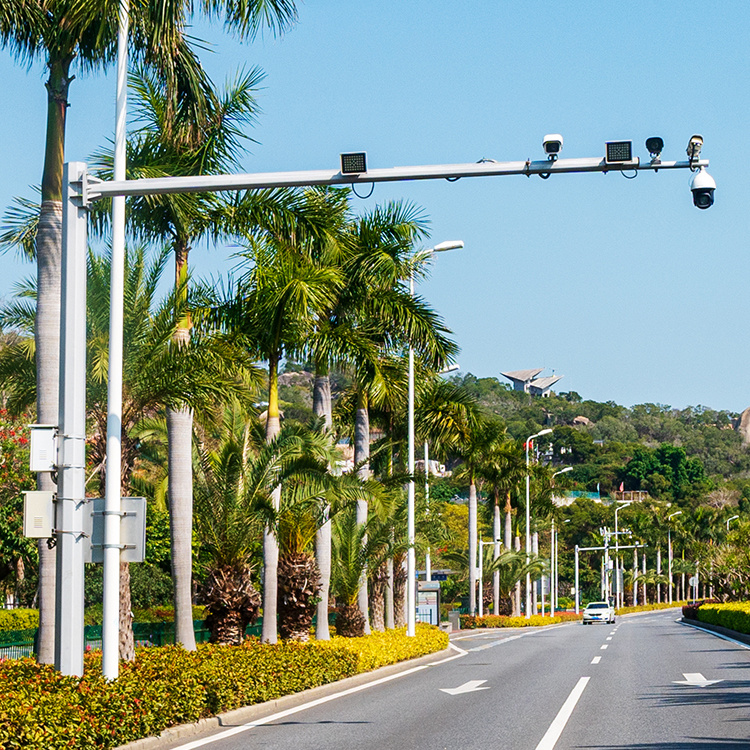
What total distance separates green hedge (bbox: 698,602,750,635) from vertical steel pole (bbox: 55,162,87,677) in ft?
103

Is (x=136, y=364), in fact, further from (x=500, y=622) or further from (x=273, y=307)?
(x=500, y=622)

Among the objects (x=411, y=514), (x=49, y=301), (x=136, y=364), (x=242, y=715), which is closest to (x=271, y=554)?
(x=136, y=364)

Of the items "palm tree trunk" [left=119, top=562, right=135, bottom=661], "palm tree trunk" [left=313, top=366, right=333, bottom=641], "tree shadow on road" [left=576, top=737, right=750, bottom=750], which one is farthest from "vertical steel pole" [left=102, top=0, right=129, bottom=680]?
"palm tree trunk" [left=313, top=366, right=333, bottom=641]

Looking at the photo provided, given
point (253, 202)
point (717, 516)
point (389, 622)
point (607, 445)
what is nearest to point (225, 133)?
point (253, 202)

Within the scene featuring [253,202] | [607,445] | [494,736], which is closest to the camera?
[494,736]

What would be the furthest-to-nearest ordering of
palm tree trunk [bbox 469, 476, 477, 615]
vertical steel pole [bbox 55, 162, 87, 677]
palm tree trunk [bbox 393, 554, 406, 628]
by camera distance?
palm tree trunk [bbox 469, 476, 477, 615], palm tree trunk [bbox 393, 554, 406, 628], vertical steel pole [bbox 55, 162, 87, 677]

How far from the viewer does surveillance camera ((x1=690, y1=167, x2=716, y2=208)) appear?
38.2 feet

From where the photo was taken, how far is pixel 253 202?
22.1 m

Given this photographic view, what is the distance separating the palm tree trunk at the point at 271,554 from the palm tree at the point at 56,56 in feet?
24.0

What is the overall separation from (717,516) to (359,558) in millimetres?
111192

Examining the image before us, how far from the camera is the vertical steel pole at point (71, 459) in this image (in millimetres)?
12039

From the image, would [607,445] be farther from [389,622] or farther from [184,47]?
[184,47]

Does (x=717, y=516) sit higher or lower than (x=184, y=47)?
lower

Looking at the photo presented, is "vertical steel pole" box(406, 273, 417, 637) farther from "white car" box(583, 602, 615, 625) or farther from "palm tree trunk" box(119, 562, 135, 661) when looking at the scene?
"white car" box(583, 602, 615, 625)
